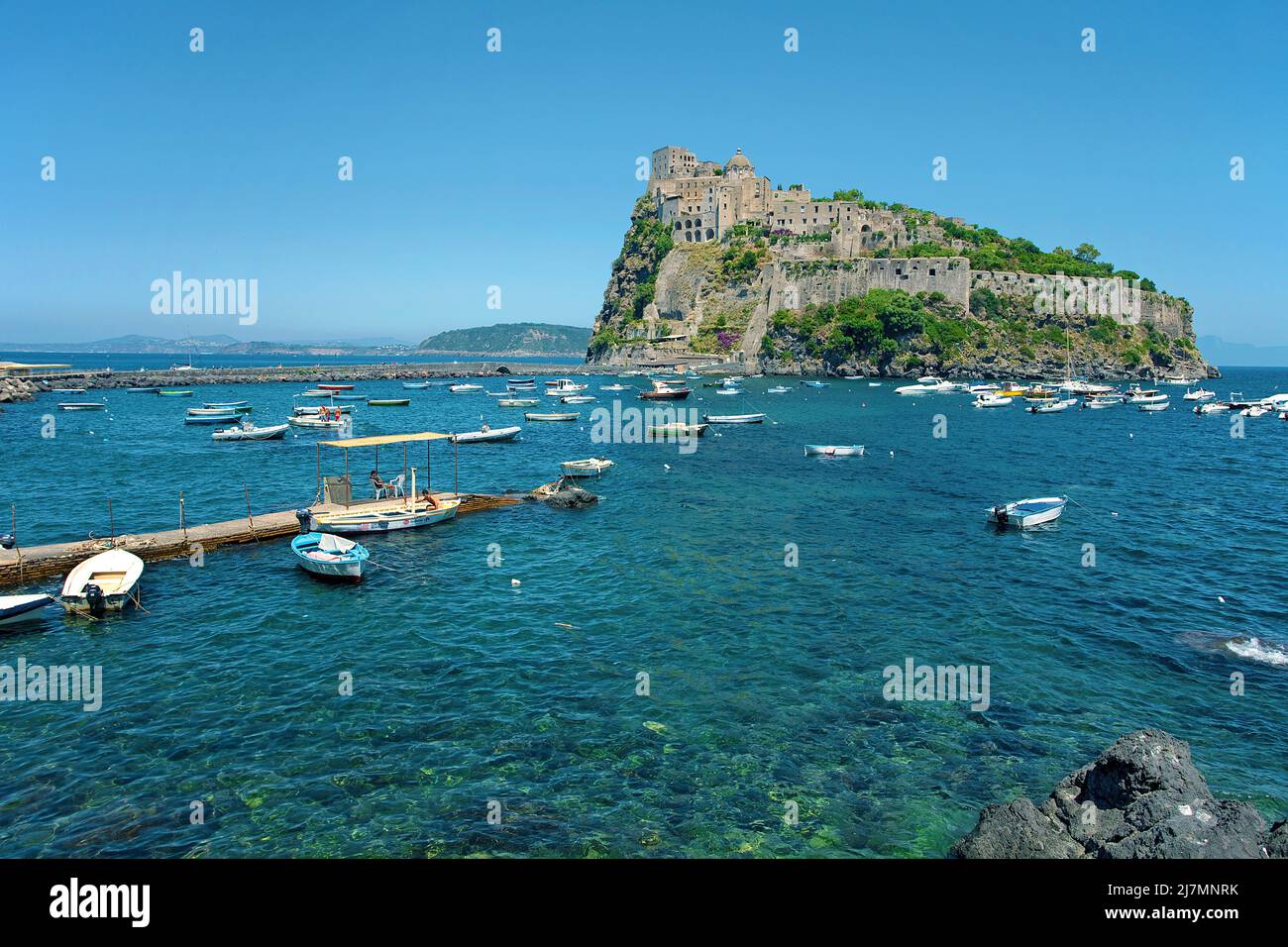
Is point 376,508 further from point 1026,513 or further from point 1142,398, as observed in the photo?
point 1142,398

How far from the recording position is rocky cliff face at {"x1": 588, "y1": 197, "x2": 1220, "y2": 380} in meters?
139

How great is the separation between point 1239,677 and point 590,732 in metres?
16.0

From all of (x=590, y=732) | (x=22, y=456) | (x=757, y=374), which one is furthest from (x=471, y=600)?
(x=757, y=374)

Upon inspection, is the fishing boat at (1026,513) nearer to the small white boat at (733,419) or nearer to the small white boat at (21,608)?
the small white boat at (21,608)

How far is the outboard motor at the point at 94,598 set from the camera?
22.5m

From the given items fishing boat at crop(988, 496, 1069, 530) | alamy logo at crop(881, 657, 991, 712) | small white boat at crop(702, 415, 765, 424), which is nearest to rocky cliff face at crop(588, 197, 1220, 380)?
small white boat at crop(702, 415, 765, 424)

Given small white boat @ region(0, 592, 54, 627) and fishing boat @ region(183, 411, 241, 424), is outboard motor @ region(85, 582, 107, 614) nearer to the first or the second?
small white boat @ region(0, 592, 54, 627)

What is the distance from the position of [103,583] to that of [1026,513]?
116 ft

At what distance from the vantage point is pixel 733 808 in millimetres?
13375
